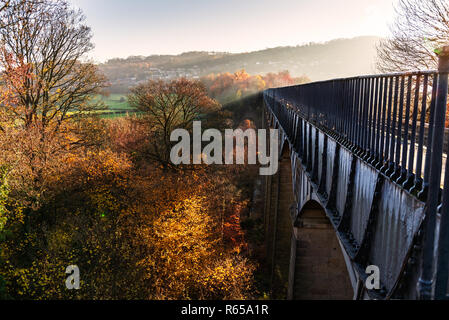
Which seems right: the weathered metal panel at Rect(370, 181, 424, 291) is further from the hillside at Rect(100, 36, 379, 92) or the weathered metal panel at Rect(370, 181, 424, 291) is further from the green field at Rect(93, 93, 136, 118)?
the hillside at Rect(100, 36, 379, 92)

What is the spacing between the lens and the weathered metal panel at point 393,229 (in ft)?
11.6

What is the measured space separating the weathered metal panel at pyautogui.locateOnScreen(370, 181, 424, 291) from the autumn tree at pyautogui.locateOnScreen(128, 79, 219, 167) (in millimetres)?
29109

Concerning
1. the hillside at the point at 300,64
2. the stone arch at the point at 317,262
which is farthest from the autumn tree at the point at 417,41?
the hillside at the point at 300,64

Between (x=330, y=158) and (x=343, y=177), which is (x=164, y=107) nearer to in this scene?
(x=330, y=158)

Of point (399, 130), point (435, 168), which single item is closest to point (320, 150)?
point (399, 130)

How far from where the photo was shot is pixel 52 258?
53.0ft

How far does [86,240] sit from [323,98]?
556 inches

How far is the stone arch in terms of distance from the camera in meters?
14.4

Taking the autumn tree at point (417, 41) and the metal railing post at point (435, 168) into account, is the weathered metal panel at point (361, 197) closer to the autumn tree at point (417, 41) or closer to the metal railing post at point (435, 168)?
the metal railing post at point (435, 168)

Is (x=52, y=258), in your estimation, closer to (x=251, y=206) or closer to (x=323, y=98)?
(x=323, y=98)
